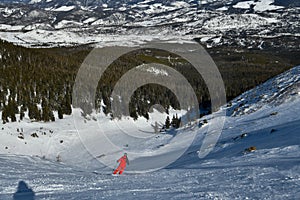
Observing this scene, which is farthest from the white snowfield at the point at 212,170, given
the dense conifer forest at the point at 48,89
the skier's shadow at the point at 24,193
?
the dense conifer forest at the point at 48,89

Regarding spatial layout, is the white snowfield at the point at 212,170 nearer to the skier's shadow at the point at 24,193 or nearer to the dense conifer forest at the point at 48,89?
Answer: the skier's shadow at the point at 24,193

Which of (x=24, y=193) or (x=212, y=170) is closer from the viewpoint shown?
(x=24, y=193)

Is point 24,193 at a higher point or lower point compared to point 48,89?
higher

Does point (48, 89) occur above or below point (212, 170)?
below

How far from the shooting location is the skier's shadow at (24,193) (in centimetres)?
1174

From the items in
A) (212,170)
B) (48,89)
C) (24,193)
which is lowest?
(48,89)

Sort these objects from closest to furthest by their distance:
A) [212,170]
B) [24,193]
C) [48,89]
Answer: [24,193]
[212,170]
[48,89]

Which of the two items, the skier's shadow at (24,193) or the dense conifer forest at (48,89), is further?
the dense conifer forest at (48,89)

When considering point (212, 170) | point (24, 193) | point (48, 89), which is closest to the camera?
point (24, 193)

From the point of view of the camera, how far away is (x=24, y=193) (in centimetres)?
1261

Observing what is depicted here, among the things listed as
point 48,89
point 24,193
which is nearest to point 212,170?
point 24,193

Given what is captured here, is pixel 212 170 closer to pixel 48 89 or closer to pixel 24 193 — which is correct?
pixel 24 193

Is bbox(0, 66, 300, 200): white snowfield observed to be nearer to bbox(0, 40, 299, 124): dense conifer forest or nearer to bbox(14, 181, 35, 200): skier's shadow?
bbox(14, 181, 35, 200): skier's shadow

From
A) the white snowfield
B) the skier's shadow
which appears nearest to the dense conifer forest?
the white snowfield
